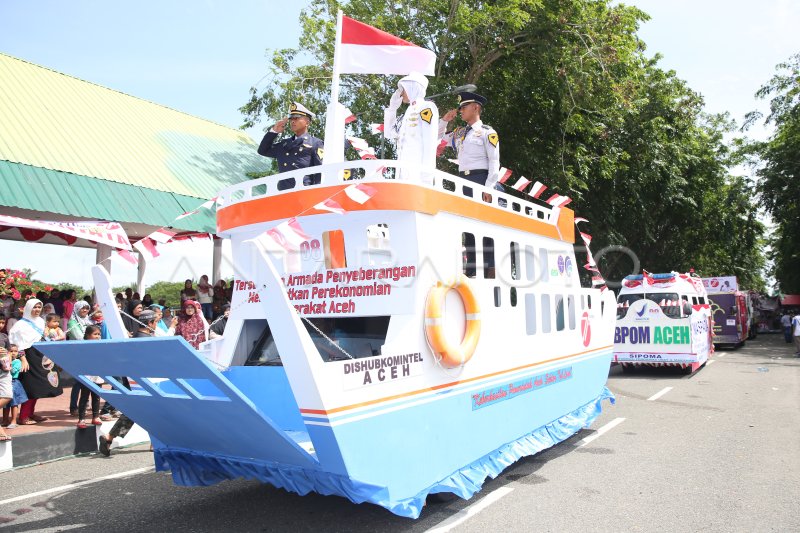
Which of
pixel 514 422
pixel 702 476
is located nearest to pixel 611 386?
pixel 702 476

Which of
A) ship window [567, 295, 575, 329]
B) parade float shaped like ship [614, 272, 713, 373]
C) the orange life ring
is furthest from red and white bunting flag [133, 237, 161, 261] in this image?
parade float shaped like ship [614, 272, 713, 373]

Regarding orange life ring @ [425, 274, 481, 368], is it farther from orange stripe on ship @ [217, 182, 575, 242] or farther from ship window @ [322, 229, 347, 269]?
ship window @ [322, 229, 347, 269]

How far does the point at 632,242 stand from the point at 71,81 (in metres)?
21.3

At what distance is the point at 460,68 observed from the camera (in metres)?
17.8

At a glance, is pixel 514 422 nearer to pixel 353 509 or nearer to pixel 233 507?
pixel 353 509

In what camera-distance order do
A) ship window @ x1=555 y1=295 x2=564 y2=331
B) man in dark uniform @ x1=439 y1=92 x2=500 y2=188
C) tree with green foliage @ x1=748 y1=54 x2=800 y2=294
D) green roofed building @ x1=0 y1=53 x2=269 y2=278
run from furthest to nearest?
Result: tree with green foliage @ x1=748 y1=54 x2=800 y2=294
green roofed building @ x1=0 y1=53 x2=269 y2=278
ship window @ x1=555 y1=295 x2=564 y2=331
man in dark uniform @ x1=439 y1=92 x2=500 y2=188

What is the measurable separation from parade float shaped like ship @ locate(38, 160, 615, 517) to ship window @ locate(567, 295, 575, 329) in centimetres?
93

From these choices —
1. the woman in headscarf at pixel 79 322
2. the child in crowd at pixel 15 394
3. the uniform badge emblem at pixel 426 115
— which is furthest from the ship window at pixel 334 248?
the woman in headscarf at pixel 79 322

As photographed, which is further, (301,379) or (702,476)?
(702,476)

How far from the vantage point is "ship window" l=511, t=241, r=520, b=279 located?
6.64 m

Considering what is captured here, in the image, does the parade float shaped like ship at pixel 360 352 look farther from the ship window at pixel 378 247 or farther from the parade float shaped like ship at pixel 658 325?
the parade float shaped like ship at pixel 658 325

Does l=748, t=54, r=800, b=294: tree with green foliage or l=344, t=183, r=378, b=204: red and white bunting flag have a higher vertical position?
l=748, t=54, r=800, b=294: tree with green foliage

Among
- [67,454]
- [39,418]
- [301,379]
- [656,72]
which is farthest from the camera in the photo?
[656,72]

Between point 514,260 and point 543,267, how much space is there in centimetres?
81
